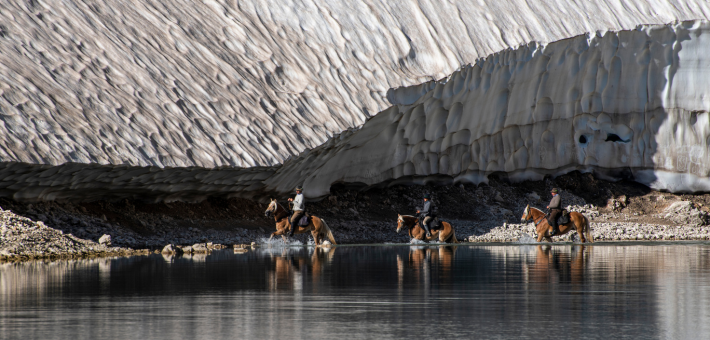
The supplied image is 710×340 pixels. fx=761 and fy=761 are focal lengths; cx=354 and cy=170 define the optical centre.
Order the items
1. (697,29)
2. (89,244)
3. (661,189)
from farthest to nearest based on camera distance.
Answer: (661,189), (697,29), (89,244)

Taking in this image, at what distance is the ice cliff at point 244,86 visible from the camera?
1725cm

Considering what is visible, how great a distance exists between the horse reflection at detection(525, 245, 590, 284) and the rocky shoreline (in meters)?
7.04

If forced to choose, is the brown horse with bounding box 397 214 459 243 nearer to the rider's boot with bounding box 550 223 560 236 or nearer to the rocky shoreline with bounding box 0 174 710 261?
the rocky shoreline with bounding box 0 174 710 261

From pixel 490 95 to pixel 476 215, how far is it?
420 cm

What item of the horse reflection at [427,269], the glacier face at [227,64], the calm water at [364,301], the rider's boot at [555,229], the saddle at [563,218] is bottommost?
the horse reflection at [427,269]

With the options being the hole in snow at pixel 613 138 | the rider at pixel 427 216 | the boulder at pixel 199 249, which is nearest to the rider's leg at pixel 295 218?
the boulder at pixel 199 249

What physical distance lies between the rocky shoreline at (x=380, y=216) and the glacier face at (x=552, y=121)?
1.26m

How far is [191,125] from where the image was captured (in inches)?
739

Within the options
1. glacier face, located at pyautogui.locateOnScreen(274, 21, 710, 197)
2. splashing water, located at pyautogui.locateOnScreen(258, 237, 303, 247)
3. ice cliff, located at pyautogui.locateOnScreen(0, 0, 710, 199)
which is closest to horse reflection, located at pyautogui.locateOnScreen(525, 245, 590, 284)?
splashing water, located at pyautogui.locateOnScreen(258, 237, 303, 247)

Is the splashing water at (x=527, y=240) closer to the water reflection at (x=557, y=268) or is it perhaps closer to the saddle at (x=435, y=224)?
the saddle at (x=435, y=224)

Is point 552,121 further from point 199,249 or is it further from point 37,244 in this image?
point 37,244

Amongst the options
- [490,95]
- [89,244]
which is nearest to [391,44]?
[490,95]

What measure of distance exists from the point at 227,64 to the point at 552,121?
31.1 ft

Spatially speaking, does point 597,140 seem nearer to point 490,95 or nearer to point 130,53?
point 490,95
